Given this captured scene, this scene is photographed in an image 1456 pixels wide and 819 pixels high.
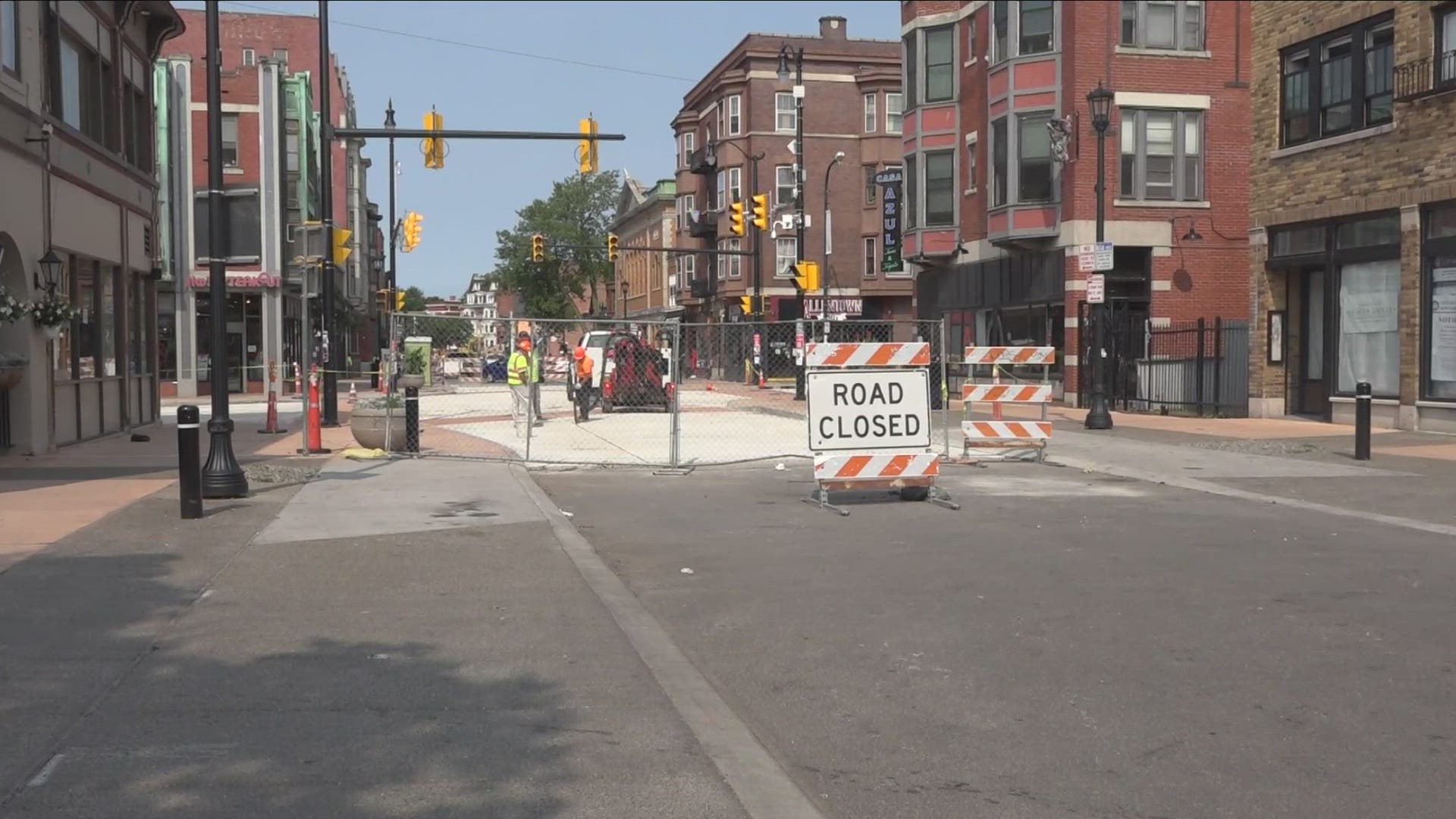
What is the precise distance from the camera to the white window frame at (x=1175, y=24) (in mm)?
32969

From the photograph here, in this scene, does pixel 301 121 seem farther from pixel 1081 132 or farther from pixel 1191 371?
pixel 1191 371

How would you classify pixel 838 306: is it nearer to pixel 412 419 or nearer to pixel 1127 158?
pixel 1127 158

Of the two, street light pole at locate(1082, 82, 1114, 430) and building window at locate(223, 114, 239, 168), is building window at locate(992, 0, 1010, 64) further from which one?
building window at locate(223, 114, 239, 168)

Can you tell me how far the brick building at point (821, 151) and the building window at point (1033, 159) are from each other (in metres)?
22.4

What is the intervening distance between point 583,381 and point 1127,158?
15.2 meters

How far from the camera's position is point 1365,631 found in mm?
7910

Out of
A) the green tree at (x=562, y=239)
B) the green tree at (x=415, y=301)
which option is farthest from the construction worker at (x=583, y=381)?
the green tree at (x=415, y=301)

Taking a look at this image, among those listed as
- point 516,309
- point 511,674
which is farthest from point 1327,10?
point 516,309

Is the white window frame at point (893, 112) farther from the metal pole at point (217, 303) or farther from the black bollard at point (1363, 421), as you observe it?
the metal pole at point (217, 303)

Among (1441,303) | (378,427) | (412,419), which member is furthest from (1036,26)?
(378,427)

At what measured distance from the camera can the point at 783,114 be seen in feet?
197

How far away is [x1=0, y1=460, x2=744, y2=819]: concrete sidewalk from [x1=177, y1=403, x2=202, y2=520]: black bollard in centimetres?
71

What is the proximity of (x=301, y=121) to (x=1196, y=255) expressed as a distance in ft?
94.9

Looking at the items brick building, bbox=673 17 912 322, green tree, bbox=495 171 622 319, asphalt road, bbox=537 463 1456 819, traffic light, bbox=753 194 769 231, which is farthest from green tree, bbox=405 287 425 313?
asphalt road, bbox=537 463 1456 819
